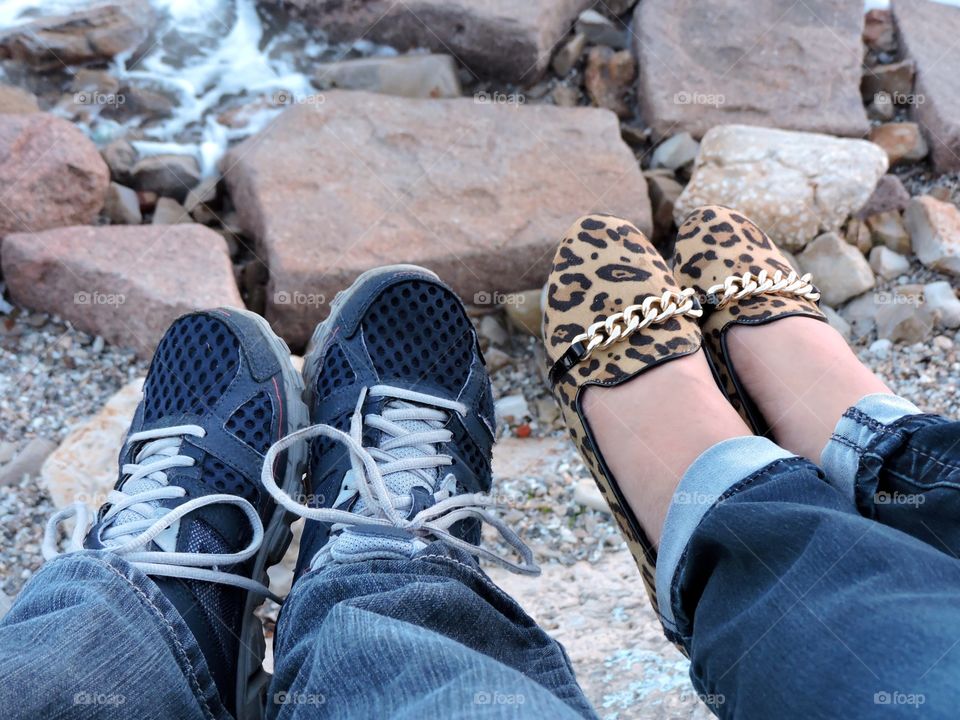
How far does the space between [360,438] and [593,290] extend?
52 centimetres

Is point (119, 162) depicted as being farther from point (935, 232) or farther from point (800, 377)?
point (935, 232)

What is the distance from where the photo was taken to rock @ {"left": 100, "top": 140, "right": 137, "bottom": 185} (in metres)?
2.32

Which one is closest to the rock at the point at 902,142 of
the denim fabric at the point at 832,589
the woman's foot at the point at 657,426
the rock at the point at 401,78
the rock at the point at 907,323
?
the rock at the point at 907,323

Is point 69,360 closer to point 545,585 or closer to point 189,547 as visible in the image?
point 189,547

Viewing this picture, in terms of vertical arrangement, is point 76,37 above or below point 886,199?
below

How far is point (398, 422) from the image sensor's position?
59.9 inches

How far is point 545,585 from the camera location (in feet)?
5.60

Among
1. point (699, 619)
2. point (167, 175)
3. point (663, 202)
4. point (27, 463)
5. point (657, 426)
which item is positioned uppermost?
point (699, 619)

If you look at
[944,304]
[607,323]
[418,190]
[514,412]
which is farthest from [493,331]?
[944,304]

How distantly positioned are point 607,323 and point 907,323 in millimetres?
1097

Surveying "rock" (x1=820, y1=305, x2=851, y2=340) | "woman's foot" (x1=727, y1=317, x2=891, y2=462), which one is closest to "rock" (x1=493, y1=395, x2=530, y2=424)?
"woman's foot" (x1=727, y1=317, x2=891, y2=462)

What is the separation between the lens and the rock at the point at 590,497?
1.86 m

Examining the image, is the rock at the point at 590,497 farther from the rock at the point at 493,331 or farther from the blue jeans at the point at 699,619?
the blue jeans at the point at 699,619

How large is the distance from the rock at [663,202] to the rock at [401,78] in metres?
0.68
